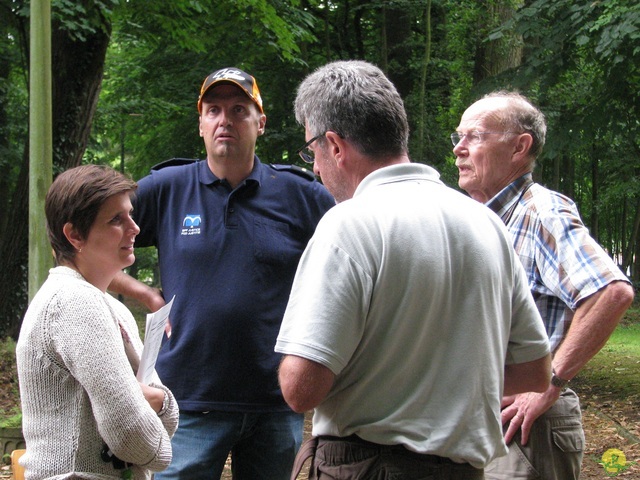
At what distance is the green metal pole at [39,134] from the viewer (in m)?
4.70

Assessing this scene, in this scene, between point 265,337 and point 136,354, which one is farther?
point 265,337

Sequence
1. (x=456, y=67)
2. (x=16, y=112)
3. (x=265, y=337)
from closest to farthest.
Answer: (x=265, y=337), (x=456, y=67), (x=16, y=112)

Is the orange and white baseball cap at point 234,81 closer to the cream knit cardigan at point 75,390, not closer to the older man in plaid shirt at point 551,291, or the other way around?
the older man in plaid shirt at point 551,291

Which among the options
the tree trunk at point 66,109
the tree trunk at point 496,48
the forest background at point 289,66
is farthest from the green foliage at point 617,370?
the tree trunk at point 66,109

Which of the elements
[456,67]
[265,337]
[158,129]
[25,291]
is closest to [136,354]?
[265,337]

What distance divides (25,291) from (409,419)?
33.1ft

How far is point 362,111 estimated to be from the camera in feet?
7.57

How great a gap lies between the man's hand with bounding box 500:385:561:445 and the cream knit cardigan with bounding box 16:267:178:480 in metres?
1.46

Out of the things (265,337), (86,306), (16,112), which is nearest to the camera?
(86,306)

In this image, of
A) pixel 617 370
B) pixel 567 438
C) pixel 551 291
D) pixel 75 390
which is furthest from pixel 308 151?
pixel 617 370

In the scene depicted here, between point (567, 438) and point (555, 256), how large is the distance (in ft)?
2.32

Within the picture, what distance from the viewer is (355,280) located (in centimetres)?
208

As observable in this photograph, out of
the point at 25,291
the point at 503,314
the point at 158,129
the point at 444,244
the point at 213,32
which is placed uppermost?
the point at 213,32

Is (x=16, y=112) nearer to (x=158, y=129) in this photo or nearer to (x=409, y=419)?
(x=158, y=129)
